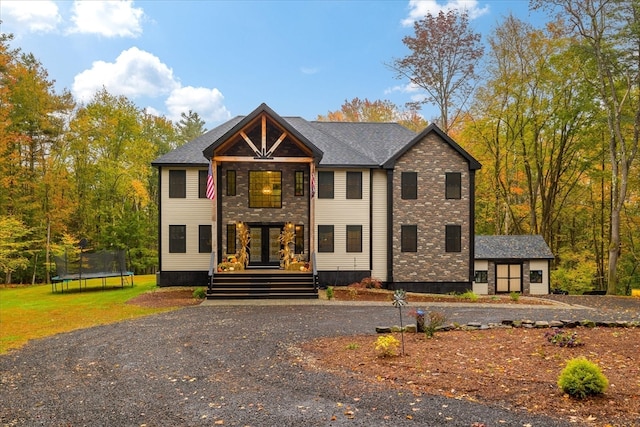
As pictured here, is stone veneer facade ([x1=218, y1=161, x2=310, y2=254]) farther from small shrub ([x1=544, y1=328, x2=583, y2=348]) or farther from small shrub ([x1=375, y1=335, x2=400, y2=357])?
small shrub ([x1=544, y1=328, x2=583, y2=348])

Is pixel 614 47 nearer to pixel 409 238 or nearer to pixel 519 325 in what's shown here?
pixel 409 238

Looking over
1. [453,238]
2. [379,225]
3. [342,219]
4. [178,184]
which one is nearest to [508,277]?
[453,238]

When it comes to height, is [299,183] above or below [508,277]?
above

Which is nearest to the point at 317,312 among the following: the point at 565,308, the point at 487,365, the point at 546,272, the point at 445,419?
the point at 487,365

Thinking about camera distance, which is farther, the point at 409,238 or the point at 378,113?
the point at 378,113

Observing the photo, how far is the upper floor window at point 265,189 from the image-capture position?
20031 millimetres

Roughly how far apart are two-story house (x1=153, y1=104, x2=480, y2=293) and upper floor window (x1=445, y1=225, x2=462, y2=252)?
5 cm

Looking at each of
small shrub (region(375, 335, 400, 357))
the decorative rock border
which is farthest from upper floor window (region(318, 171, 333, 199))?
small shrub (region(375, 335, 400, 357))

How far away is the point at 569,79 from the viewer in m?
25.4

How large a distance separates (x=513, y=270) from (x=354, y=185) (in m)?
11.7

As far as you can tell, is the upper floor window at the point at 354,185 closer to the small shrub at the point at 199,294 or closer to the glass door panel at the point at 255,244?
the glass door panel at the point at 255,244

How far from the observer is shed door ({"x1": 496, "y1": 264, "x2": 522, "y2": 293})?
24.3m

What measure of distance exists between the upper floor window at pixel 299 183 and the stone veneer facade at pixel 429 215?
4.52 meters

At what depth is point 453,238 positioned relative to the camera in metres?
20.2
